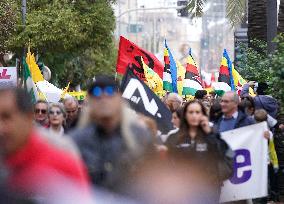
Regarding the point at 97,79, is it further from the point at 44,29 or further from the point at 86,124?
the point at 44,29

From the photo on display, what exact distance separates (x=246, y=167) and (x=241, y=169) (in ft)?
0.17

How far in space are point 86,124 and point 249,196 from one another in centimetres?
312

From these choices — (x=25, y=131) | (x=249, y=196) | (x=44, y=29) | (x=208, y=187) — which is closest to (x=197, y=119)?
(x=208, y=187)

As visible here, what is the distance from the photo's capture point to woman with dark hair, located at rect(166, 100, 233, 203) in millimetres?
7645

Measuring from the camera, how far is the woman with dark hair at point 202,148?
25.1ft

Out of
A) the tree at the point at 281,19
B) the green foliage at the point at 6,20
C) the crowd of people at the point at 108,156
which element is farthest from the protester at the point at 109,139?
the green foliage at the point at 6,20

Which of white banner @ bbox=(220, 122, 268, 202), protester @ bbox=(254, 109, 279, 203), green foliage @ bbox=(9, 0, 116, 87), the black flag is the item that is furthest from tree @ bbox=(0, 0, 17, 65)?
white banner @ bbox=(220, 122, 268, 202)

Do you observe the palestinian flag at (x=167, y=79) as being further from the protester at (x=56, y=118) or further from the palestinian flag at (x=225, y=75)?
the protester at (x=56, y=118)

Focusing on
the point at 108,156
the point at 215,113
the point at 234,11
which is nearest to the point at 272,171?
the point at 215,113

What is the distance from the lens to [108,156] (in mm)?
5812

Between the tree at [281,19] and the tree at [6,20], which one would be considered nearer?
the tree at [281,19]

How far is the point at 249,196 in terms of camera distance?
865cm

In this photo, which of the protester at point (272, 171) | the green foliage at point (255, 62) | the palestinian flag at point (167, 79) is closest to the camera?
the protester at point (272, 171)

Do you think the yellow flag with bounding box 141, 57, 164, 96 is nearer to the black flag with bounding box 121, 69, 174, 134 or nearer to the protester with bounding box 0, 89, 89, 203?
the black flag with bounding box 121, 69, 174, 134
